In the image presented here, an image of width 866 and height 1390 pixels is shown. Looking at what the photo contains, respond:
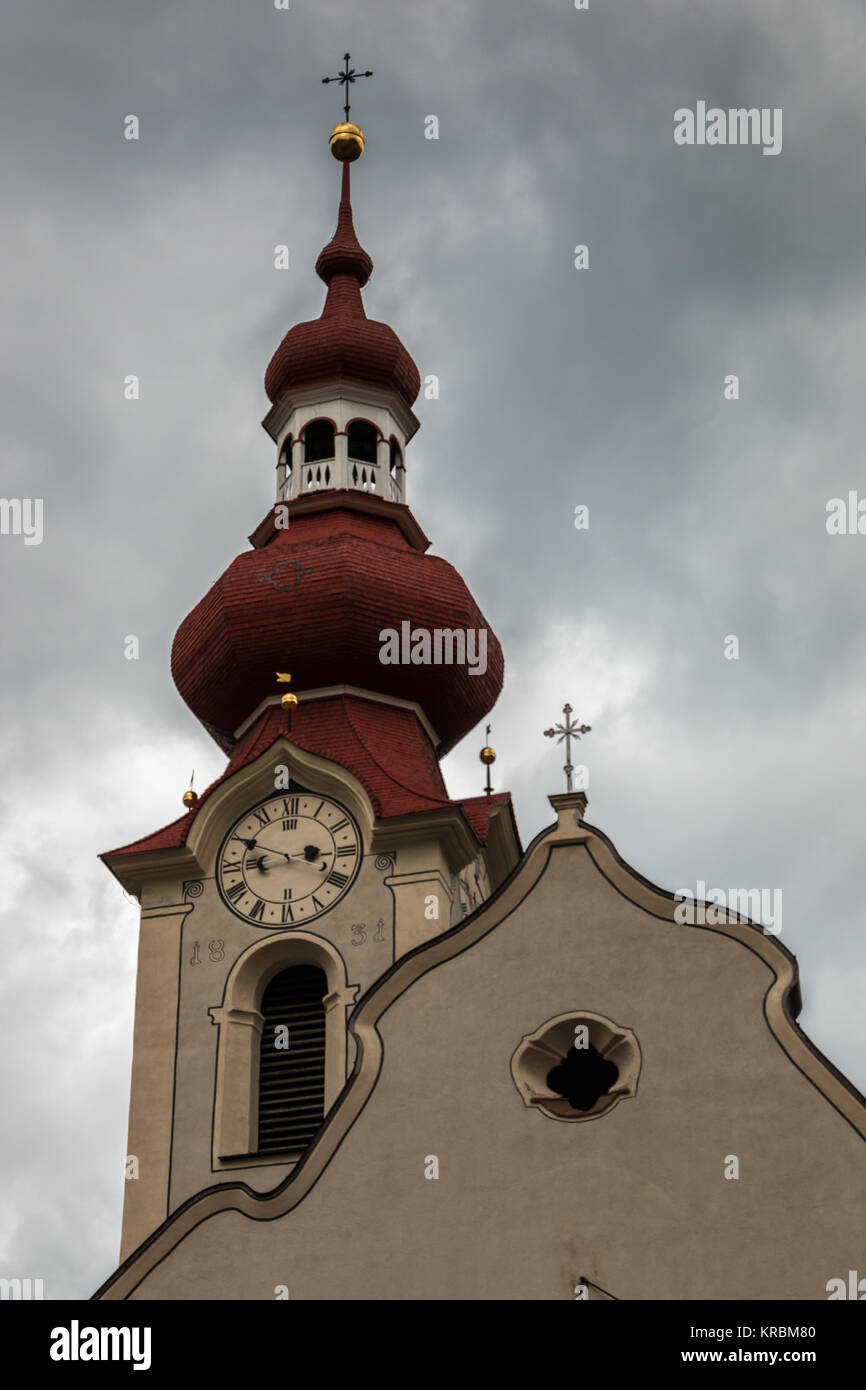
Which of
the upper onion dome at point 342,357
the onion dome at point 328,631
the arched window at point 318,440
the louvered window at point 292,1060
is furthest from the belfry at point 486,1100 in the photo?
the upper onion dome at point 342,357

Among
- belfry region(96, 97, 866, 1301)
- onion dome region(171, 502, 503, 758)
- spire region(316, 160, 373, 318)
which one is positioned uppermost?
spire region(316, 160, 373, 318)

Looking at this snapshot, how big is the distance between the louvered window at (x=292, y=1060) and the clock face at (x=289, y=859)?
67 centimetres

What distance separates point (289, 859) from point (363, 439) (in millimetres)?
7628

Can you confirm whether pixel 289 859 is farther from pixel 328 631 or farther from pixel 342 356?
pixel 342 356

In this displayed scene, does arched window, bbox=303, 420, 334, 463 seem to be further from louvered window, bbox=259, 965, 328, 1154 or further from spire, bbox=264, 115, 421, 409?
louvered window, bbox=259, 965, 328, 1154

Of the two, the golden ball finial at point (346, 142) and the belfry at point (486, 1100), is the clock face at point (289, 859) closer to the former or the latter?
the belfry at point (486, 1100)

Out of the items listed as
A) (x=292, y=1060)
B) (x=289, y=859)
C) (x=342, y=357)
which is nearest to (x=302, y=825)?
(x=289, y=859)

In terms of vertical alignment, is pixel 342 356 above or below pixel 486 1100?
above

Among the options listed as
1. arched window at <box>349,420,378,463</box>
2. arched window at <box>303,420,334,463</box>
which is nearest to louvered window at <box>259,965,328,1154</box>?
arched window at <box>303,420,334,463</box>

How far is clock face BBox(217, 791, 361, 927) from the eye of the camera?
25938 mm

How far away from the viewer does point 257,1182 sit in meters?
23.7

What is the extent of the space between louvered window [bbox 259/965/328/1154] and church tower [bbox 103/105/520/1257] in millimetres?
21

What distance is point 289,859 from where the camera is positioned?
86.6 feet
